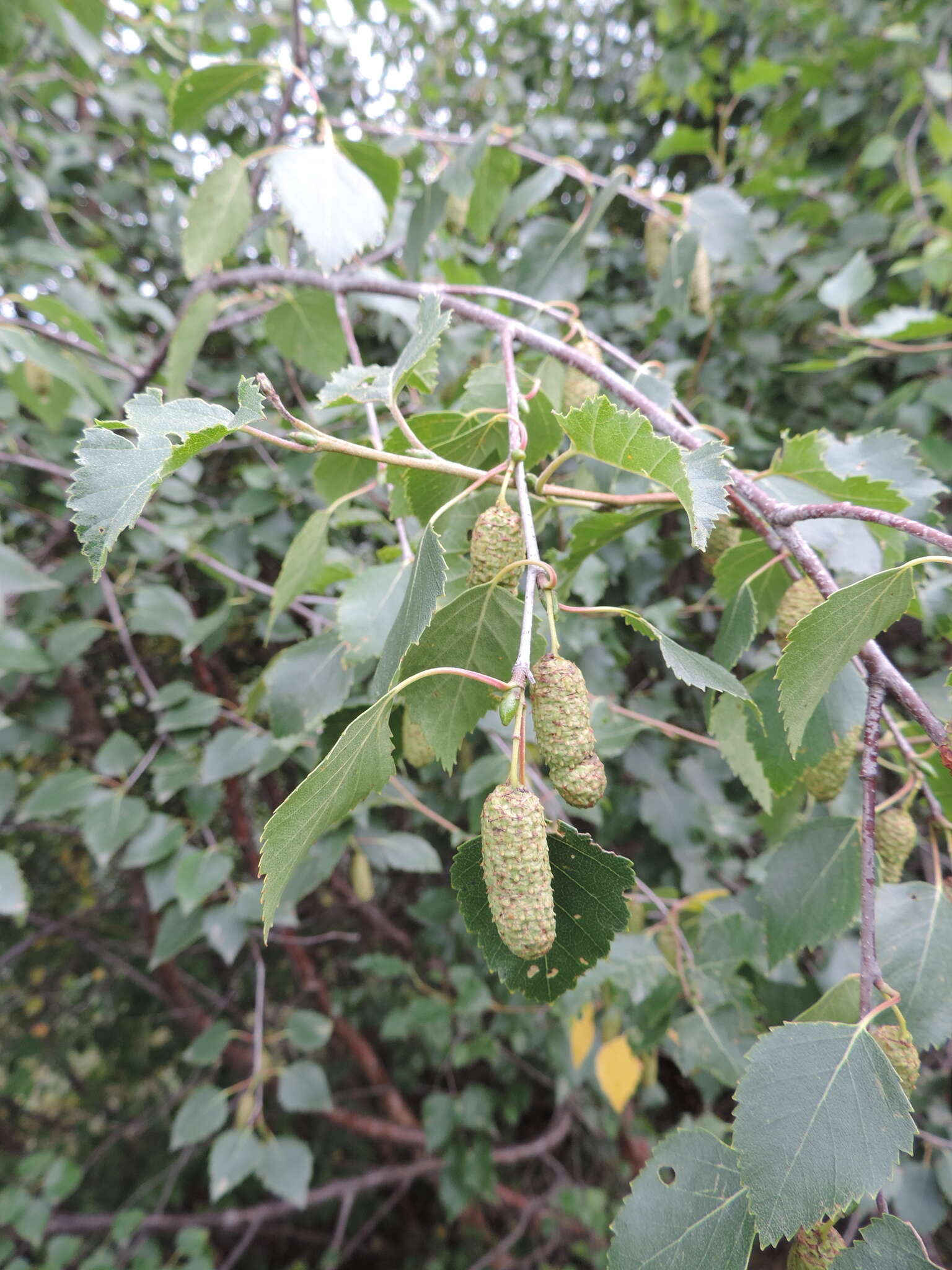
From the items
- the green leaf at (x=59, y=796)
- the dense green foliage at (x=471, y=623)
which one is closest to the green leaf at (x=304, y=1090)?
the dense green foliage at (x=471, y=623)

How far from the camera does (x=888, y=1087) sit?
15.4 inches

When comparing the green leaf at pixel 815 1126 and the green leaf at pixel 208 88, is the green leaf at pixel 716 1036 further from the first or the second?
the green leaf at pixel 208 88

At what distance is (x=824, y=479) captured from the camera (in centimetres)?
56

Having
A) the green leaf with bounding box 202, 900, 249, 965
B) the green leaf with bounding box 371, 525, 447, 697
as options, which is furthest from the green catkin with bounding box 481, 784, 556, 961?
the green leaf with bounding box 202, 900, 249, 965

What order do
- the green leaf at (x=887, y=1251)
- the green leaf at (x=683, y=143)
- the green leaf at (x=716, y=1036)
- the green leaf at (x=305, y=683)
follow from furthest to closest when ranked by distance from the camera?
the green leaf at (x=683, y=143) < the green leaf at (x=716, y=1036) < the green leaf at (x=305, y=683) < the green leaf at (x=887, y=1251)

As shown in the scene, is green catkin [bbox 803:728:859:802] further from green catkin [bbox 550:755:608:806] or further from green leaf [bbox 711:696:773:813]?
green catkin [bbox 550:755:608:806]

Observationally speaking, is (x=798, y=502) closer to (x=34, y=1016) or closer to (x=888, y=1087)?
(x=888, y=1087)

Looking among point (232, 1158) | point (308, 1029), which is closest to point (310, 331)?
point (308, 1029)

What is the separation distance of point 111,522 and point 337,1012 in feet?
5.81

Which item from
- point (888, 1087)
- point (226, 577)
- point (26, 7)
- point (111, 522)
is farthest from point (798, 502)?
point (26, 7)

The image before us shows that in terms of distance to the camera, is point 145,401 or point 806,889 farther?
point 806,889

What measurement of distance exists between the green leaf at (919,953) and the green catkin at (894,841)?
14mm

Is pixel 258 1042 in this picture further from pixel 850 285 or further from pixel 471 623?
pixel 850 285

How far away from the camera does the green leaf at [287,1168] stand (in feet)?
4.00
